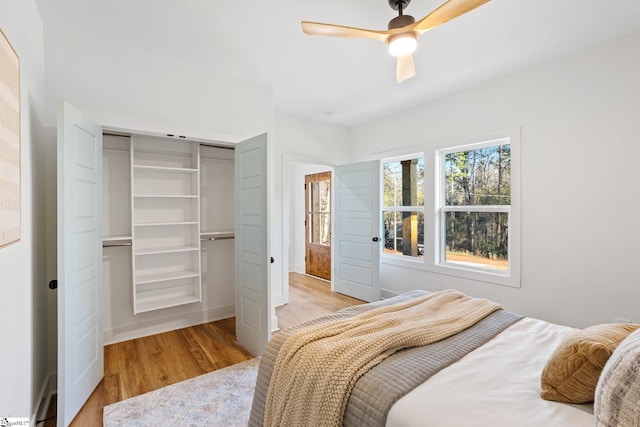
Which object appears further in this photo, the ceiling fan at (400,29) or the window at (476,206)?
the window at (476,206)

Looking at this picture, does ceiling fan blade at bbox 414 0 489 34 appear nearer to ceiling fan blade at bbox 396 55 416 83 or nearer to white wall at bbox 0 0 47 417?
ceiling fan blade at bbox 396 55 416 83

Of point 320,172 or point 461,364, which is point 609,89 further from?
point 320,172

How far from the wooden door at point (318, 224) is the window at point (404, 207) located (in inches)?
58.1

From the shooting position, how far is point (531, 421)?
964 mm

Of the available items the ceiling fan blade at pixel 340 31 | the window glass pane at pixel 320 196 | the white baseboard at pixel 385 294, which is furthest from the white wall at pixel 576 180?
the window glass pane at pixel 320 196

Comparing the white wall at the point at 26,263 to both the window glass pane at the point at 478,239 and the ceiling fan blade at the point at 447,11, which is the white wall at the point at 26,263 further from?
the window glass pane at the point at 478,239

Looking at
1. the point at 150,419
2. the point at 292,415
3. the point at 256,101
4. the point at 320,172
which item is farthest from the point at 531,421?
the point at 320,172

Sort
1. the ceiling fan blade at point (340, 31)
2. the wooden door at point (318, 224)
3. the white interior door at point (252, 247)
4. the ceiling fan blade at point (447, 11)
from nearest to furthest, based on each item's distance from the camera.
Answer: the ceiling fan blade at point (447, 11) → the ceiling fan blade at point (340, 31) → the white interior door at point (252, 247) → the wooden door at point (318, 224)

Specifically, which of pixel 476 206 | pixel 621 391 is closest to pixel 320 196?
pixel 476 206

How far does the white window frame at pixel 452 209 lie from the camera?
3.17 metres

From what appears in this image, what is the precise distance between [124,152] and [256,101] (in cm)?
145

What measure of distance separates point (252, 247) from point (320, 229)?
338cm

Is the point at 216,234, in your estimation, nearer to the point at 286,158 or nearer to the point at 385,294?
the point at 286,158

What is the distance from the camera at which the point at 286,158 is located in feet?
14.1
